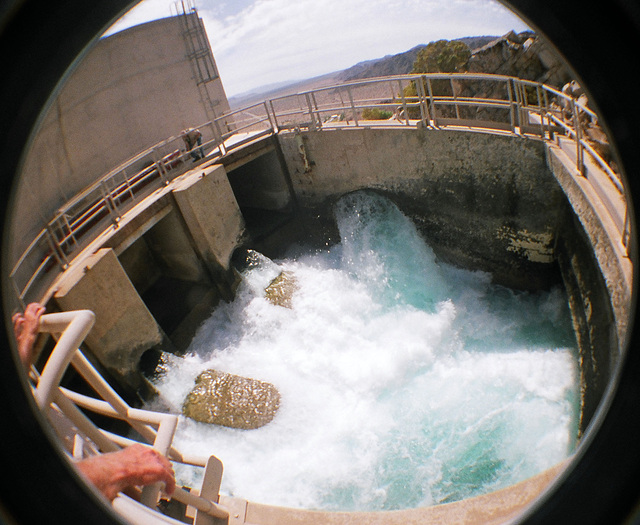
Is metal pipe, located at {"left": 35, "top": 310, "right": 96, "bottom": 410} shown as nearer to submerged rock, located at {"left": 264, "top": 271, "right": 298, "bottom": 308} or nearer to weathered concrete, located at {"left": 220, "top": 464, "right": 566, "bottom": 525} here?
weathered concrete, located at {"left": 220, "top": 464, "right": 566, "bottom": 525}

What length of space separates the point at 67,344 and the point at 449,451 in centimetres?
502

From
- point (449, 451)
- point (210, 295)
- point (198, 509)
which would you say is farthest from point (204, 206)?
point (198, 509)

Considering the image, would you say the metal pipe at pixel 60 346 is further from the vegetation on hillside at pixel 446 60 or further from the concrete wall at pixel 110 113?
the vegetation on hillside at pixel 446 60

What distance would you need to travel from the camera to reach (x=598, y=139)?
5.00 meters

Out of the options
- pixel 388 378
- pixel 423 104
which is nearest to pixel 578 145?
pixel 423 104

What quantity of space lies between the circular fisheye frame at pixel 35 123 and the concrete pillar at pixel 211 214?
776cm

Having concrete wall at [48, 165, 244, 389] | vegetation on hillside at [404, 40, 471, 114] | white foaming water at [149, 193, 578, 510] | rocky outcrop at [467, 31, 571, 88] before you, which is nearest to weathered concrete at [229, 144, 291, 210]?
concrete wall at [48, 165, 244, 389]

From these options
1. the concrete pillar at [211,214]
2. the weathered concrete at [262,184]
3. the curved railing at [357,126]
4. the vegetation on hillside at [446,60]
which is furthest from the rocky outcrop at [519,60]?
the concrete pillar at [211,214]

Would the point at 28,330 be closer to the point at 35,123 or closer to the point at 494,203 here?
the point at 35,123

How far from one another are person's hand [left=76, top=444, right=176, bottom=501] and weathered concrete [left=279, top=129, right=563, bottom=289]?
6862 mm

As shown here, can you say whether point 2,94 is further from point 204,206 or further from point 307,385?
point 204,206

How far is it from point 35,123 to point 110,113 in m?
12.1

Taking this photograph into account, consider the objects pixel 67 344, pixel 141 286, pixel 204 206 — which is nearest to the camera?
pixel 67 344

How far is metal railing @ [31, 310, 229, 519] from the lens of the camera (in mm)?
1614
